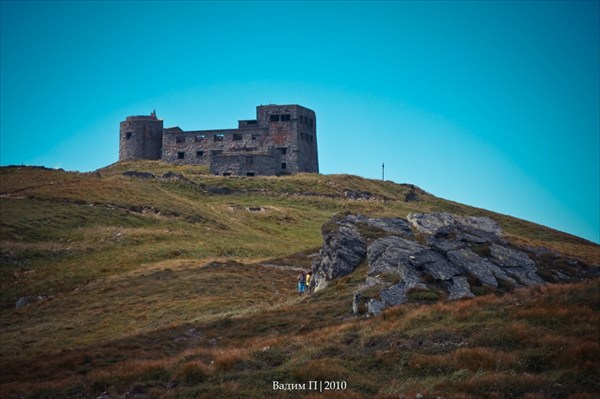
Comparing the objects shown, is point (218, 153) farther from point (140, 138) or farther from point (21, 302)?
point (21, 302)

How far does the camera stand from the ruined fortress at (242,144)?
109875 mm

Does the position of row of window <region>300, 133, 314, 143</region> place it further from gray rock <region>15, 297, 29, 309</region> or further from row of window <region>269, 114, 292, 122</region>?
gray rock <region>15, 297, 29, 309</region>

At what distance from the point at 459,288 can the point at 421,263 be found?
2.68 m

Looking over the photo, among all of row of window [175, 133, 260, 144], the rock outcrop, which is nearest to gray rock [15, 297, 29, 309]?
the rock outcrop

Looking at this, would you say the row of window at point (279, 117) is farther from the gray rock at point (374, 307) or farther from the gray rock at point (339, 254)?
the gray rock at point (374, 307)

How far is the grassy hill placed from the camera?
18.5 metres

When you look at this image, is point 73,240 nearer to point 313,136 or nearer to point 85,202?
point 85,202

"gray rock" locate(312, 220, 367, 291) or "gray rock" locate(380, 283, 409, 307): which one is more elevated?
"gray rock" locate(312, 220, 367, 291)

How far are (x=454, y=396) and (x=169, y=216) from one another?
61885 mm

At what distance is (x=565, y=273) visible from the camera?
37.0m

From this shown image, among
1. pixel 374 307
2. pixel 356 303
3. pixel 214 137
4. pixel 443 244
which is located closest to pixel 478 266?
pixel 443 244

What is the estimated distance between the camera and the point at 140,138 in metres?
123

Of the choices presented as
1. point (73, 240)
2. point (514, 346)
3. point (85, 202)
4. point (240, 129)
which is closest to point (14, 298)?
point (73, 240)

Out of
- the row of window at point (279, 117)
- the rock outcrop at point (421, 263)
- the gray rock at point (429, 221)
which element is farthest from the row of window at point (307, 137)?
the rock outcrop at point (421, 263)
